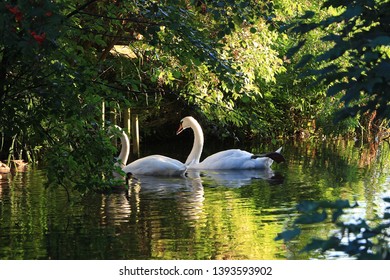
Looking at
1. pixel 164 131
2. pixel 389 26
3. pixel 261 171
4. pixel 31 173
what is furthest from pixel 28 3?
pixel 164 131

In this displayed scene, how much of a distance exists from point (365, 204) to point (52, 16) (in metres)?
6.35

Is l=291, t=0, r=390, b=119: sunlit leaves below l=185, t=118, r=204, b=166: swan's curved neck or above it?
above

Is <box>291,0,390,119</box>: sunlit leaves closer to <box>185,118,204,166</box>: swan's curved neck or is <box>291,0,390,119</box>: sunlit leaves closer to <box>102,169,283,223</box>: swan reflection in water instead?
<box>102,169,283,223</box>: swan reflection in water

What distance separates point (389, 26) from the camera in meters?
5.07

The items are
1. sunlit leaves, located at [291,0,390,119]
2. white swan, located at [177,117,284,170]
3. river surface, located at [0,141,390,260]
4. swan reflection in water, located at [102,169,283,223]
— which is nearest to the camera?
sunlit leaves, located at [291,0,390,119]

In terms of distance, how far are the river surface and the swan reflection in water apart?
0.01 metres

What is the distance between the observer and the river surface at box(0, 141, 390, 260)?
855cm

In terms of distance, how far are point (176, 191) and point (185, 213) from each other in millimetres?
2460

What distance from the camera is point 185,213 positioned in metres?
10.8

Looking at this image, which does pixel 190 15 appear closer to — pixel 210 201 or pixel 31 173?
pixel 210 201

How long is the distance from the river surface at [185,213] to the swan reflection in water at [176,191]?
0.04ft

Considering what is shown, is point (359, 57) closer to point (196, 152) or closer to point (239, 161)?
point (239, 161)

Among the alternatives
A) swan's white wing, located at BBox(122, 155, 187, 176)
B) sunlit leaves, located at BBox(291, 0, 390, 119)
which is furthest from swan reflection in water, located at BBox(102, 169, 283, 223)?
sunlit leaves, located at BBox(291, 0, 390, 119)

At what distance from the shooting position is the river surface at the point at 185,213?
855 cm
